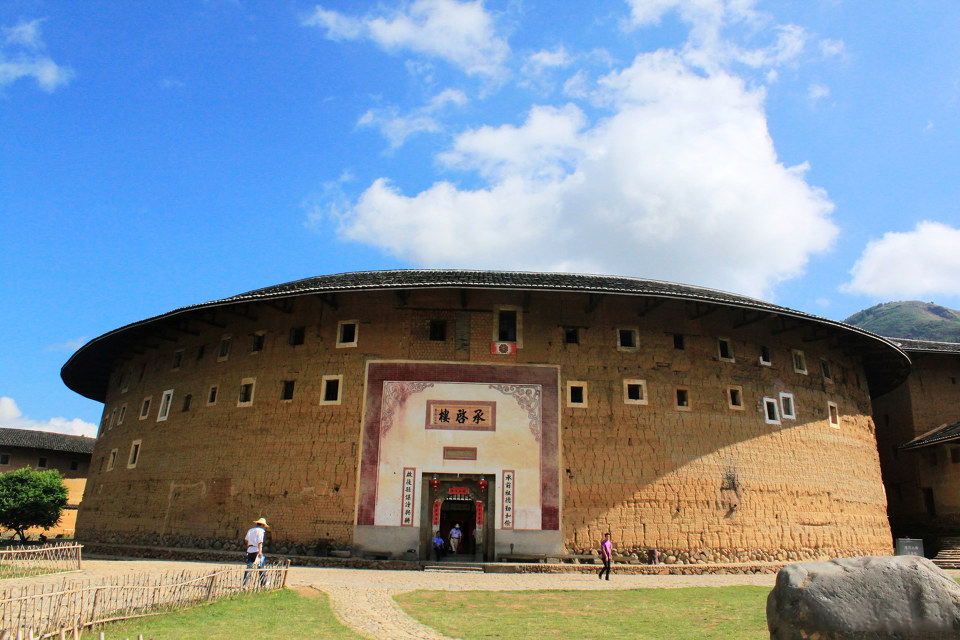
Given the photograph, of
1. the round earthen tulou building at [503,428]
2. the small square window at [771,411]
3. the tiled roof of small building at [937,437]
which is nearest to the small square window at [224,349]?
the round earthen tulou building at [503,428]

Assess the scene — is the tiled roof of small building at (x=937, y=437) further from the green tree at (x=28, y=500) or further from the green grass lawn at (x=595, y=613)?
the green tree at (x=28, y=500)

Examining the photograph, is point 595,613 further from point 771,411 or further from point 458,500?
point 771,411

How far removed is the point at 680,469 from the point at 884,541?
8346 mm

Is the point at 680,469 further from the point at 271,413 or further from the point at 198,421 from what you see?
the point at 198,421

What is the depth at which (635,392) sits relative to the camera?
1802cm

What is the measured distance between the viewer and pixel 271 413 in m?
18.2

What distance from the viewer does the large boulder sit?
521 cm

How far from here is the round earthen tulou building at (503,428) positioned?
54.6ft

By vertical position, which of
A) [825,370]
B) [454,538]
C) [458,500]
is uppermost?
[825,370]

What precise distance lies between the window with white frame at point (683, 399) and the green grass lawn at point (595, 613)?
6650 millimetres

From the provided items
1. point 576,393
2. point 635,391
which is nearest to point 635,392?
point 635,391

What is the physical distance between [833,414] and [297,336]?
16.6m

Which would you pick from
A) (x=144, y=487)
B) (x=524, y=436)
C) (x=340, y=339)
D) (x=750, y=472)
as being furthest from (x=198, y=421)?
(x=750, y=472)

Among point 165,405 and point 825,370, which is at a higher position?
point 825,370
